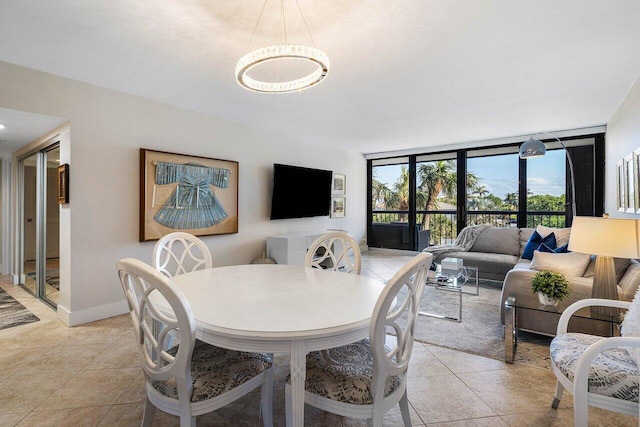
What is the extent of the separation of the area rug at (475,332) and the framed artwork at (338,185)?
319 cm

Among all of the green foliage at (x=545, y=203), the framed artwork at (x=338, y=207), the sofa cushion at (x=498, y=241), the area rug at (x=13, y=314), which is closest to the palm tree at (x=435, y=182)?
the green foliage at (x=545, y=203)

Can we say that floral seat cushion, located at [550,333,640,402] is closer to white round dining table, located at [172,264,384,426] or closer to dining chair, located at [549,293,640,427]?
dining chair, located at [549,293,640,427]

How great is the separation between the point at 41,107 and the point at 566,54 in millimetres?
4439

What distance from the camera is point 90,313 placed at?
3.06 meters

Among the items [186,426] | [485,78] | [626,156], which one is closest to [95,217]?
[186,426]

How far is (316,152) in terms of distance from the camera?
599cm

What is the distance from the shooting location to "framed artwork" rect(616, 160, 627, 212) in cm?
348

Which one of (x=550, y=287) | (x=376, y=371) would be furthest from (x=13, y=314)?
(x=550, y=287)

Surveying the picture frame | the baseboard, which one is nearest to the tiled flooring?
the baseboard

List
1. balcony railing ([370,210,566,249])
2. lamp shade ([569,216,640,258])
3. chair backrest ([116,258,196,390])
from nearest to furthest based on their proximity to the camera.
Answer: chair backrest ([116,258,196,390]), lamp shade ([569,216,640,258]), balcony railing ([370,210,566,249])

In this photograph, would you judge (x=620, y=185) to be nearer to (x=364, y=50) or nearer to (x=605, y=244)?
(x=605, y=244)

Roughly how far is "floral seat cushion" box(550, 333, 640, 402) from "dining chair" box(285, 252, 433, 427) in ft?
2.70

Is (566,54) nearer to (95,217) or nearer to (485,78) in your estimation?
(485,78)

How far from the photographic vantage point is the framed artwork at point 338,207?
649cm
